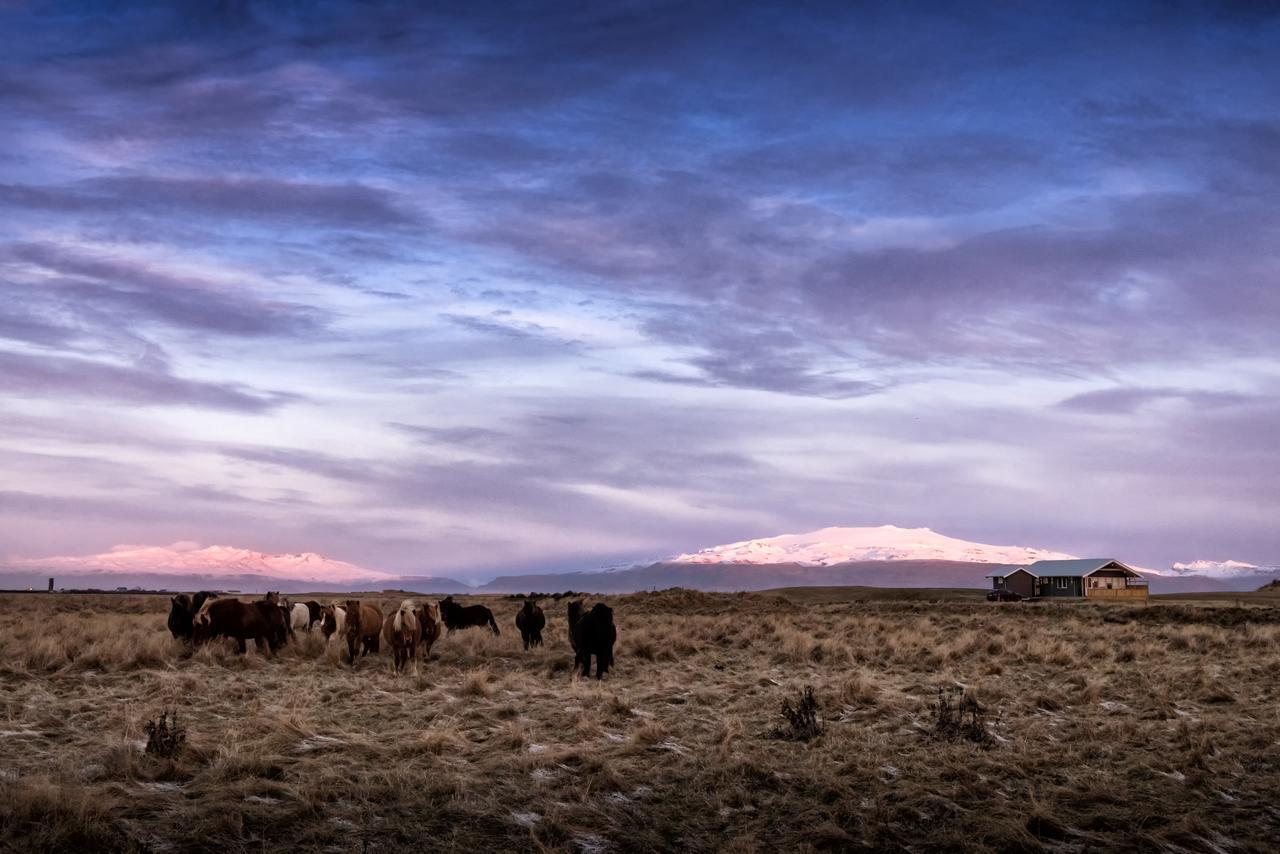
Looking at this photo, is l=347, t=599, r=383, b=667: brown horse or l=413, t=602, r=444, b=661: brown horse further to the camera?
l=413, t=602, r=444, b=661: brown horse

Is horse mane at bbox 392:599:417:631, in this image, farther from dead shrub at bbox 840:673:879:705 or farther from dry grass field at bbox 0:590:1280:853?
dead shrub at bbox 840:673:879:705

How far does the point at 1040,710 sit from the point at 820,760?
558 cm

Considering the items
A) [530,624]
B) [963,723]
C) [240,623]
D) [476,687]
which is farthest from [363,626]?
[963,723]

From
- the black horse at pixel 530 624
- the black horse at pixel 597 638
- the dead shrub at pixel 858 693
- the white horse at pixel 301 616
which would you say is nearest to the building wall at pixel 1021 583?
the black horse at pixel 530 624

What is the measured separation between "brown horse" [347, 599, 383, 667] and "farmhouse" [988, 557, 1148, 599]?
6960 cm

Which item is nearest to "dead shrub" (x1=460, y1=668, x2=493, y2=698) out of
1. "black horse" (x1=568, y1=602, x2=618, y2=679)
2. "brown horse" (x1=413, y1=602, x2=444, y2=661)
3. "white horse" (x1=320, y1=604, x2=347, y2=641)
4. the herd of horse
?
the herd of horse

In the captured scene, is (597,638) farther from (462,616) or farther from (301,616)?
(462,616)

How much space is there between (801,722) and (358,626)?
1265cm

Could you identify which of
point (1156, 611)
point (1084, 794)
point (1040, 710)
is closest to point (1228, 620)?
point (1156, 611)

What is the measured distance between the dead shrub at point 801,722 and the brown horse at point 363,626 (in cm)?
1118

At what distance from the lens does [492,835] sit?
825cm

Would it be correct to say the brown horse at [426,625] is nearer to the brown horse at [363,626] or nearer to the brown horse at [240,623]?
the brown horse at [363,626]

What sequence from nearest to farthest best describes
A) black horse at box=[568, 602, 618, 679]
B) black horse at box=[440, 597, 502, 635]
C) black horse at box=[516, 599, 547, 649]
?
black horse at box=[568, 602, 618, 679] → black horse at box=[516, 599, 547, 649] → black horse at box=[440, 597, 502, 635]

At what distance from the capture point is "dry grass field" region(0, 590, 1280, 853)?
8250 millimetres
